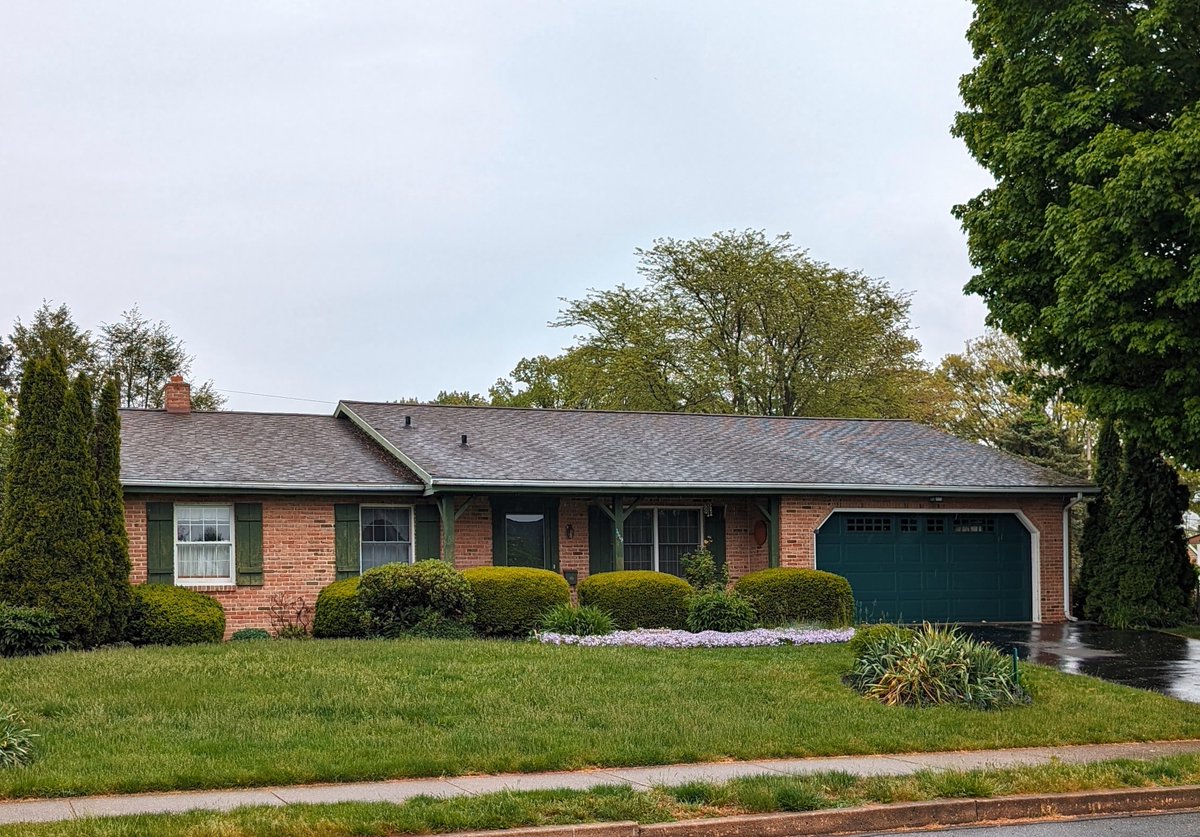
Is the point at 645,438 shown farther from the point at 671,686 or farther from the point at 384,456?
the point at 671,686

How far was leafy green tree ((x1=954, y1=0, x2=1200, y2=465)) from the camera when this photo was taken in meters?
16.5

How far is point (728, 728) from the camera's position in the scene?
11.9 m

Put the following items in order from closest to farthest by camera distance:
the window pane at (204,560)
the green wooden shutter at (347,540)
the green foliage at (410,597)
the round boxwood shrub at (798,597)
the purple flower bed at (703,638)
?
1. the purple flower bed at (703,638)
2. the green foliage at (410,597)
3. the window pane at (204,560)
4. the green wooden shutter at (347,540)
5. the round boxwood shrub at (798,597)

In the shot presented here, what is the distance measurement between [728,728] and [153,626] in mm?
10057

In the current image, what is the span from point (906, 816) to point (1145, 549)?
58.5ft

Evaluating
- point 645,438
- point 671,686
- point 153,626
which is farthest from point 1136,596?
point 153,626

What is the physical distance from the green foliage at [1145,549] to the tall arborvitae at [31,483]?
1876 cm

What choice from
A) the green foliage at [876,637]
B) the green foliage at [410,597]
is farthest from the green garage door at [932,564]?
the green foliage at [876,637]

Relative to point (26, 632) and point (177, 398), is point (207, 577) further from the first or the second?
point (177, 398)

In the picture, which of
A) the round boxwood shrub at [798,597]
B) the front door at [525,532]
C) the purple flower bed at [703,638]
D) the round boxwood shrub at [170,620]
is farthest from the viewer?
the front door at [525,532]

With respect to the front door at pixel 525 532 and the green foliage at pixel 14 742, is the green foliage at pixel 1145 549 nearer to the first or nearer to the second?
the front door at pixel 525 532

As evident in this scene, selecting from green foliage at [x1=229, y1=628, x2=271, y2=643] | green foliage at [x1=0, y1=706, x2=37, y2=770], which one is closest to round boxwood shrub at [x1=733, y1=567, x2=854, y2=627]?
green foliage at [x1=229, y1=628, x2=271, y2=643]

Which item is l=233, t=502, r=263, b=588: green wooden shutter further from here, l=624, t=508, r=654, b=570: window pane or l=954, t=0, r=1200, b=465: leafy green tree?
l=954, t=0, r=1200, b=465: leafy green tree

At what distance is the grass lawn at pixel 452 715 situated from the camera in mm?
10164
